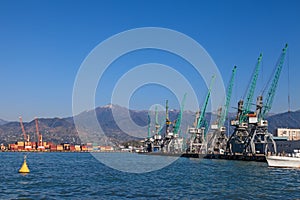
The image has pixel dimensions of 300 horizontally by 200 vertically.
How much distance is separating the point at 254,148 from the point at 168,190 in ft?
297

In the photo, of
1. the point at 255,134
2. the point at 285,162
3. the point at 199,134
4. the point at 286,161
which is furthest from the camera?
the point at 199,134

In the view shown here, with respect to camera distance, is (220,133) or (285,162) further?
(220,133)

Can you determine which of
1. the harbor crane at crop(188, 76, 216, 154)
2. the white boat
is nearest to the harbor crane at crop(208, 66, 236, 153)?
the harbor crane at crop(188, 76, 216, 154)

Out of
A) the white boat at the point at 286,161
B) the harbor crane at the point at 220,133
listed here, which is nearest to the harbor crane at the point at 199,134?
the harbor crane at the point at 220,133

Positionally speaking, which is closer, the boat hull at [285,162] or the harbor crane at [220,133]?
the boat hull at [285,162]

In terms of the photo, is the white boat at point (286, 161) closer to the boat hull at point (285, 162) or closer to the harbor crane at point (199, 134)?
the boat hull at point (285, 162)

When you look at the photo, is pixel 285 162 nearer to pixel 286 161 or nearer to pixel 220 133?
pixel 286 161

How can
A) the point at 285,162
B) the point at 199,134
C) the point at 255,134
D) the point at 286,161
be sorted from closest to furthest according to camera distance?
the point at 286,161 → the point at 285,162 → the point at 255,134 → the point at 199,134

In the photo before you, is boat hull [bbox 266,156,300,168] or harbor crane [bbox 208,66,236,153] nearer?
boat hull [bbox 266,156,300,168]

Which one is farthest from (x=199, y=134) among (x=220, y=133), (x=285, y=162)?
(x=285, y=162)

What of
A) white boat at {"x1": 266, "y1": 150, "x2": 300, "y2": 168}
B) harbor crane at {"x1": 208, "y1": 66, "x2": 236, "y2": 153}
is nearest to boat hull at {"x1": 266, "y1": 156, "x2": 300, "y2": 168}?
white boat at {"x1": 266, "y1": 150, "x2": 300, "y2": 168}

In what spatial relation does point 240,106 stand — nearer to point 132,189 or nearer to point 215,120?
point 215,120

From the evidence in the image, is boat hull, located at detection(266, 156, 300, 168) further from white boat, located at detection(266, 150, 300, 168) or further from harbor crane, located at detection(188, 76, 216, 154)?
harbor crane, located at detection(188, 76, 216, 154)

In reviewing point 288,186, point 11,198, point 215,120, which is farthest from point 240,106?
point 11,198
